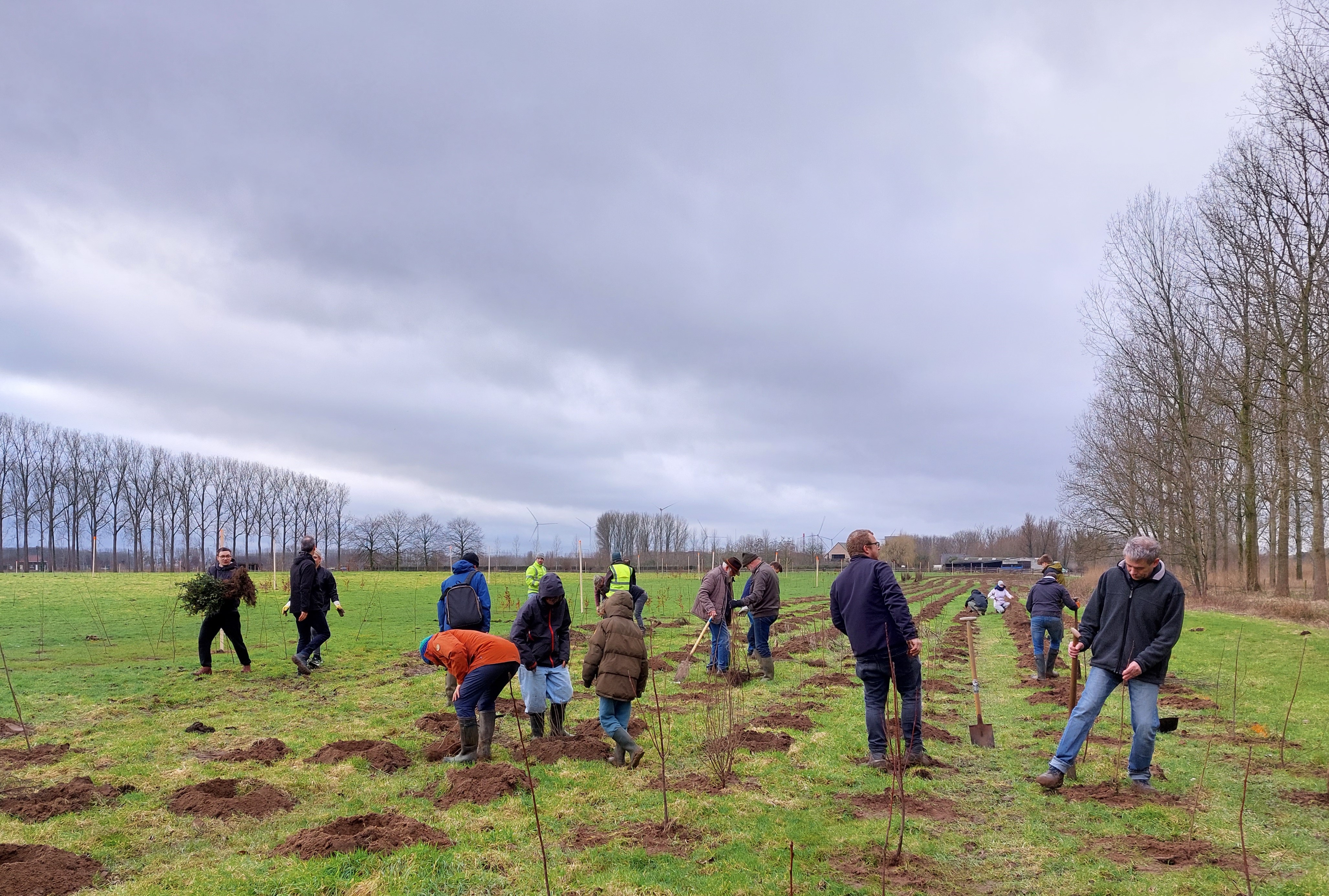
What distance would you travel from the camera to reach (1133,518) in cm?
3881

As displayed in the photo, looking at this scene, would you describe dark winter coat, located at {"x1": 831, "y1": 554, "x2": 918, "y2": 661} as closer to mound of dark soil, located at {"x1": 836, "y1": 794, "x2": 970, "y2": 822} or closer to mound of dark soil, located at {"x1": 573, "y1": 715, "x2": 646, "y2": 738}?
mound of dark soil, located at {"x1": 836, "y1": 794, "x2": 970, "y2": 822}

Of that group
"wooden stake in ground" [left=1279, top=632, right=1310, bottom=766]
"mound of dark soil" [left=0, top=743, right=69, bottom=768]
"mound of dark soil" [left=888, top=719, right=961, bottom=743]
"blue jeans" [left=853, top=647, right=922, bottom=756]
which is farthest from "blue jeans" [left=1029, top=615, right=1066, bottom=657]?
"mound of dark soil" [left=0, top=743, right=69, bottom=768]

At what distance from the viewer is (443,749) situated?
7676 millimetres

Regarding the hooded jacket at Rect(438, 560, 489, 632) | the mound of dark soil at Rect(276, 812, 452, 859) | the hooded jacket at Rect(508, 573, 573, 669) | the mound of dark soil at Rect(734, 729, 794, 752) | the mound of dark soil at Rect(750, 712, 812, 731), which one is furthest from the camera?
the hooded jacket at Rect(438, 560, 489, 632)

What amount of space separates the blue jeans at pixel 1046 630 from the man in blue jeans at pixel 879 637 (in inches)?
239

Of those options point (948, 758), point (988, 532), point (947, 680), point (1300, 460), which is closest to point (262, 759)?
point (948, 758)

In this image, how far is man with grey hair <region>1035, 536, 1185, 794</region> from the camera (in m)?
6.15

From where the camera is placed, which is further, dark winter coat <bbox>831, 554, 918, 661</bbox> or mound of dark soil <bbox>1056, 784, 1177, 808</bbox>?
dark winter coat <bbox>831, 554, 918, 661</bbox>

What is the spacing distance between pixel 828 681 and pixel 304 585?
8.35 metres

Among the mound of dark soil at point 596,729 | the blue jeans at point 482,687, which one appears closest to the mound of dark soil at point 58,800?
the blue jeans at point 482,687

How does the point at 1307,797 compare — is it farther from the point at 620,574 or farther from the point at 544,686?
the point at 620,574

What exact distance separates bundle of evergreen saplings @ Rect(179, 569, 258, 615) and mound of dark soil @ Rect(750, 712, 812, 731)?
759cm

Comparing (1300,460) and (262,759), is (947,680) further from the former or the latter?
(1300,460)

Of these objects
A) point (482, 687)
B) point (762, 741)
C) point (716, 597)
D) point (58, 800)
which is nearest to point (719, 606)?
point (716, 597)
